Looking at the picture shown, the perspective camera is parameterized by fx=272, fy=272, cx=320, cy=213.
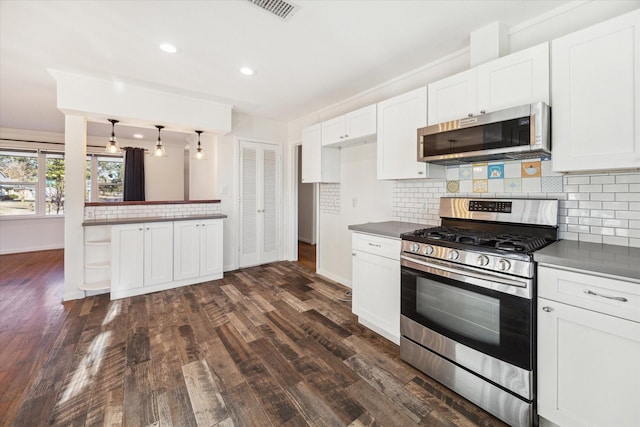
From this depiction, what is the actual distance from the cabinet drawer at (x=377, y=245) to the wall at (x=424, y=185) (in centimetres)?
70

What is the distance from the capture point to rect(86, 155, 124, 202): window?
20.5 ft

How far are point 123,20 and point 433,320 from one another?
10.5 feet

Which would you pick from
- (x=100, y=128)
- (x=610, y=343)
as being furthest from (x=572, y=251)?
(x=100, y=128)

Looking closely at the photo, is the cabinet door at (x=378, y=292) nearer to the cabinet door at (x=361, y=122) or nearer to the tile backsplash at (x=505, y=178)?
the tile backsplash at (x=505, y=178)

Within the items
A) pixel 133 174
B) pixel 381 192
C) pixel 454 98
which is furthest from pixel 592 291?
pixel 133 174

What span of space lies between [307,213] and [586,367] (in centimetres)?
592

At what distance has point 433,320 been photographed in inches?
74.1

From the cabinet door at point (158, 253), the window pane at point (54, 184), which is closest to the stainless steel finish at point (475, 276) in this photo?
the cabinet door at point (158, 253)

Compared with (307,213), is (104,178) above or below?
above

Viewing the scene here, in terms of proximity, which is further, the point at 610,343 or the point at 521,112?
the point at 521,112

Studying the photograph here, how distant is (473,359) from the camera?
1663 millimetres

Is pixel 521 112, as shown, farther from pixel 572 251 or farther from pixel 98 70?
pixel 98 70

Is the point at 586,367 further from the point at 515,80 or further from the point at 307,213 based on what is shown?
the point at 307,213

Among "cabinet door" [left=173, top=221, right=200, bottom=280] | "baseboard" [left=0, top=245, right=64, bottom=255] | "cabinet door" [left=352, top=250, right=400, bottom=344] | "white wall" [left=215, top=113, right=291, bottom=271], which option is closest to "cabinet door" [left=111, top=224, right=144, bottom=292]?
"cabinet door" [left=173, top=221, right=200, bottom=280]
